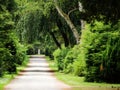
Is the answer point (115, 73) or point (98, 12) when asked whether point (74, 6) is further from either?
point (98, 12)

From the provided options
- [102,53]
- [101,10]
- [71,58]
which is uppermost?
[101,10]

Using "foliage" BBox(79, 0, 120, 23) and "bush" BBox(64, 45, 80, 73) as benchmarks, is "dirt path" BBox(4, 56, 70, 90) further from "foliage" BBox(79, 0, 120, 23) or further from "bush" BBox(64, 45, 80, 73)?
"foliage" BBox(79, 0, 120, 23)

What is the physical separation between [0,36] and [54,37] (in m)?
31.1

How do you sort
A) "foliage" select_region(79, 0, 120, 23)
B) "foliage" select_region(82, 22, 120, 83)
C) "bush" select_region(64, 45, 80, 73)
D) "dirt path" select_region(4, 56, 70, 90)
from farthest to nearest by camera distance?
1. "bush" select_region(64, 45, 80, 73)
2. "foliage" select_region(82, 22, 120, 83)
3. "dirt path" select_region(4, 56, 70, 90)
4. "foliage" select_region(79, 0, 120, 23)

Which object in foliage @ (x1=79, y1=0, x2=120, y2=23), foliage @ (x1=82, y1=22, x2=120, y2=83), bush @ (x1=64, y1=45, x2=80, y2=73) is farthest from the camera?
bush @ (x1=64, y1=45, x2=80, y2=73)

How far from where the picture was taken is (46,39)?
62344 millimetres

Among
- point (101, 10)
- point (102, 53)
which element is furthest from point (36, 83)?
point (101, 10)

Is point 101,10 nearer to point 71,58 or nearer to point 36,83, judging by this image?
point 36,83

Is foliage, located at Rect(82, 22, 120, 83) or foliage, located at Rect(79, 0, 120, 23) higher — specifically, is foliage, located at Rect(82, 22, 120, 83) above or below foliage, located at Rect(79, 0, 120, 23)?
below

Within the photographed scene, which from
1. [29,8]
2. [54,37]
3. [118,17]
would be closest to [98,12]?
[118,17]

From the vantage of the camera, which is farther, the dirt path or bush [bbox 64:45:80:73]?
bush [bbox 64:45:80:73]

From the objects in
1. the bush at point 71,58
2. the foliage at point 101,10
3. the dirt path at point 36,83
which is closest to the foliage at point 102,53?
the dirt path at point 36,83

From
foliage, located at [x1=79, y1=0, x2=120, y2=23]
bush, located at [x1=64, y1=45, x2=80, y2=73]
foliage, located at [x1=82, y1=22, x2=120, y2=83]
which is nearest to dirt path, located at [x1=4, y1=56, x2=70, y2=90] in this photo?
foliage, located at [x1=82, y1=22, x2=120, y2=83]

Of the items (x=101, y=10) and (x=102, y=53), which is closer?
(x=101, y=10)
